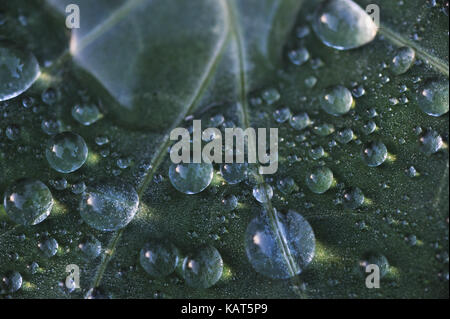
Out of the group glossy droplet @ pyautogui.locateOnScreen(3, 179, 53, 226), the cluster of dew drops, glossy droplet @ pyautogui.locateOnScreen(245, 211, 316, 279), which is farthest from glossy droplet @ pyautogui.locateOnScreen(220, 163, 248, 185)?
glossy droplet @ pyautogui.locateOnScreen(3, 179, 53, 226)

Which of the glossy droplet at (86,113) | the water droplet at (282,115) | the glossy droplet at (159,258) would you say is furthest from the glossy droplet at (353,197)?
the glossy droplet at (86,113)

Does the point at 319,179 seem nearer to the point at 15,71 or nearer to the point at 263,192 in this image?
the point at 263,192

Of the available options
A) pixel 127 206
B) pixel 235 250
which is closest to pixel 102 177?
pixel 127 206

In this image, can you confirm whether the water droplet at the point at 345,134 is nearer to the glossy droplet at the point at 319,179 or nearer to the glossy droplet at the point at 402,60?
the glossy droplet at the point at 319,179

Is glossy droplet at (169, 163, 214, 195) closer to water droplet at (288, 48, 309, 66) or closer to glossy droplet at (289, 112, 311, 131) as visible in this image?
glossy droplet at (289, 112, 311, 131)

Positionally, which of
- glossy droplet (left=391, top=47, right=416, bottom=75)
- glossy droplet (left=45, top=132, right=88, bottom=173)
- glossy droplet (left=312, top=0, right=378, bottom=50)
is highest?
glossy droplet (left=312, top=0, right=378, bottom=50)

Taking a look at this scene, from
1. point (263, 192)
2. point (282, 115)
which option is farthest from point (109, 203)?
point (282, 115)
